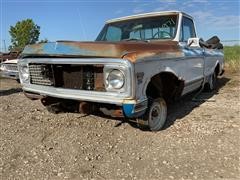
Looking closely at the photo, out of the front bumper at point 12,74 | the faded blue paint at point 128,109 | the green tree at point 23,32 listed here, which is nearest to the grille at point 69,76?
the faded blue paint at point 128,109

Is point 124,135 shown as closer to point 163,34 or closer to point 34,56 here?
point 34,56

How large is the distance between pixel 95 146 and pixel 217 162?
1.49m

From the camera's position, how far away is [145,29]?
222 inches

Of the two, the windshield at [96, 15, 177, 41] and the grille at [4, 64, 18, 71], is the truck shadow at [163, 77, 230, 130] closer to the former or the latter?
the windshield at [96, 15, 177, 41]

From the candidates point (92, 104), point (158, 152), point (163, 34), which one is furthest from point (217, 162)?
point (163, 34)

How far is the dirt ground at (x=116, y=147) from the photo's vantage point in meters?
3.33

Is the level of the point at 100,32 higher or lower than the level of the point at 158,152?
higher

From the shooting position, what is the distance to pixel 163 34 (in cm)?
548

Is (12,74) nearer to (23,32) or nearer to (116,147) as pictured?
(116,147)

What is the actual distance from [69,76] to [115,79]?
2.57 feet

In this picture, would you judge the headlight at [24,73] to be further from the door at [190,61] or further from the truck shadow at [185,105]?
the door at [190,61]

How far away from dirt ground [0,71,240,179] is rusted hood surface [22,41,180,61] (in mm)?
1146

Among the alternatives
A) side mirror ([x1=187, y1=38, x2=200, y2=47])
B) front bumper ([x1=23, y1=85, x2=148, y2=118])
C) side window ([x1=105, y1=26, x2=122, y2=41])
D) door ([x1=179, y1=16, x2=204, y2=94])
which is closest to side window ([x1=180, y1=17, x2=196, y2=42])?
door ([x1=179, y1=16, x2=204, y2=94])

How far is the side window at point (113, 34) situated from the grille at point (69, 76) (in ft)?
6.08
